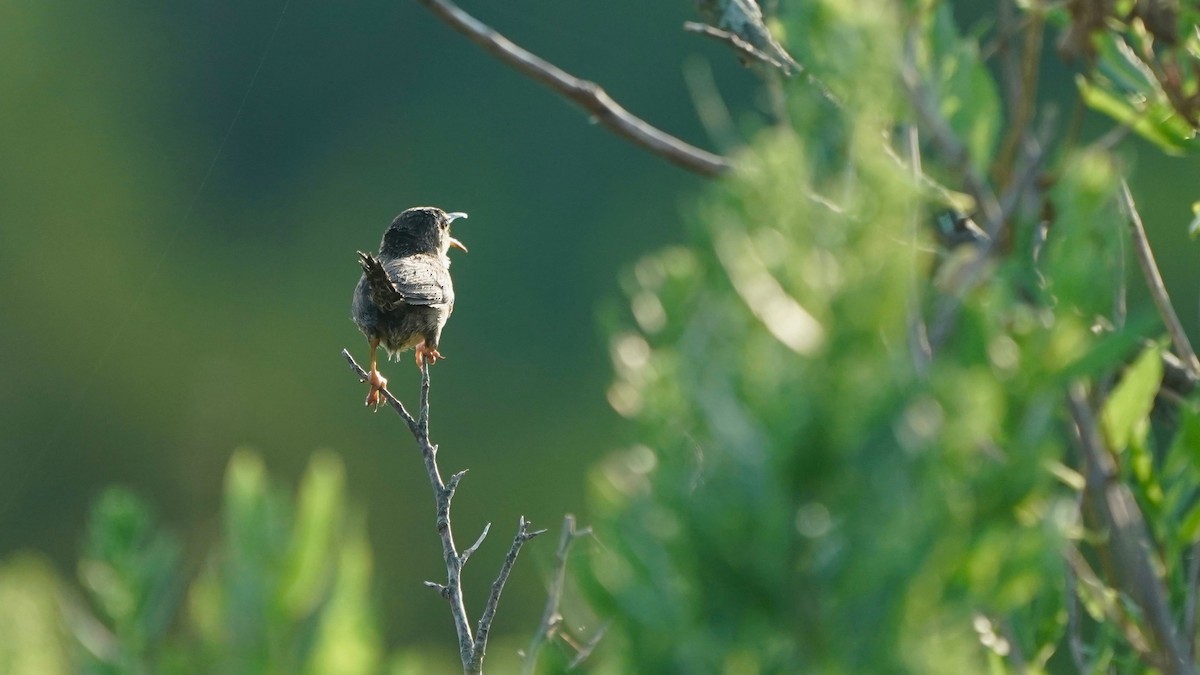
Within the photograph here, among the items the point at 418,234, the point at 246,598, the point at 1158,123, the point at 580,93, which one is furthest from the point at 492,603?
the point at 418,234

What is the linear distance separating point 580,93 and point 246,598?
3.89 ft

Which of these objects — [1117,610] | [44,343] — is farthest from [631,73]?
[1117,610]

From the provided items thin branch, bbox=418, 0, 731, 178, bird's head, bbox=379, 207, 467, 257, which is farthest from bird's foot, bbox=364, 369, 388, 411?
thin branch, bbox=418, 0, 731, 178

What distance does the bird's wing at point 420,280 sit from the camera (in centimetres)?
523

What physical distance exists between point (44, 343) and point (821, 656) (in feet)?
73.0

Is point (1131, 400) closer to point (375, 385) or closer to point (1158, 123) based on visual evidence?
point (1158, 123)

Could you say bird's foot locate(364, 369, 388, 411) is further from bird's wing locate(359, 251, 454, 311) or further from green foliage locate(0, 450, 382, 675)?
green foliage locate(0, 450, 382, 675)

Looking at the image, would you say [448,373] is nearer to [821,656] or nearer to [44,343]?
[44,343]

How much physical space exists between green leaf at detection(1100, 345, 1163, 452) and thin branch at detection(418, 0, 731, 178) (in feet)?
2.23

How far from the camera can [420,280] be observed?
545 cm

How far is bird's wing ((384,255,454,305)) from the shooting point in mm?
5230

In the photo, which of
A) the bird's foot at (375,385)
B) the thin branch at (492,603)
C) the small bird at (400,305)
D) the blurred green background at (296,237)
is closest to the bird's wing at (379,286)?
the small bird at (400,305)

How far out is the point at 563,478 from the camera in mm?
19797

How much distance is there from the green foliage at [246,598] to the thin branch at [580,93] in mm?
1020
